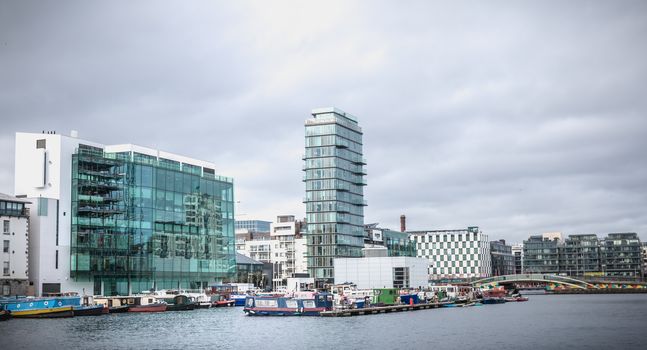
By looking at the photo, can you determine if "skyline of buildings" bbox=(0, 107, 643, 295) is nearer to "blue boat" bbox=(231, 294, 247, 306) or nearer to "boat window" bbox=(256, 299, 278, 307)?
"blue boat" bbox=(231, 294, 247, 306)

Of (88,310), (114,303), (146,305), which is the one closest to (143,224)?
(146,305)

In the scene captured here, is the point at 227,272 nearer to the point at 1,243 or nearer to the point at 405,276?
the point at 405,276

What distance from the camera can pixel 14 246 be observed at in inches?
5039

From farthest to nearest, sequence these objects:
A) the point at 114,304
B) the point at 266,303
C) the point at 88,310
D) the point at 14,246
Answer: the point at 114,304 → the point at 14,246 → the point at 266,303 → the point at 88,310

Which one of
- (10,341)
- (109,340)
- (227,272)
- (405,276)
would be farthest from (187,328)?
(405,276)

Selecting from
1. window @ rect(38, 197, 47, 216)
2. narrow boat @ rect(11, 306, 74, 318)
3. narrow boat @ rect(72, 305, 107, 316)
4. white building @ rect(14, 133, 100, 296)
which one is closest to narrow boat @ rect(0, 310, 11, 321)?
narrow boat @ rect(11, 306, 74, 318)

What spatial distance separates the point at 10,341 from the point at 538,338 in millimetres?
53198

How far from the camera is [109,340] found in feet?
251

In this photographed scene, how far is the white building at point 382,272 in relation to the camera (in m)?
184

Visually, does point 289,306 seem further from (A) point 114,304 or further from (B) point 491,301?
(B) point 491,301

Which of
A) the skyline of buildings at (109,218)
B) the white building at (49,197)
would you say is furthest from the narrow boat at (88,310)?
the white building at (49,197)

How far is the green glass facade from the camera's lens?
14350 cm

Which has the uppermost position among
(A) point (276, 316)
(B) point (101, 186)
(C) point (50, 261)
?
(B) point (101, 186)

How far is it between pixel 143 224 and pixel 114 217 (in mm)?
6681
